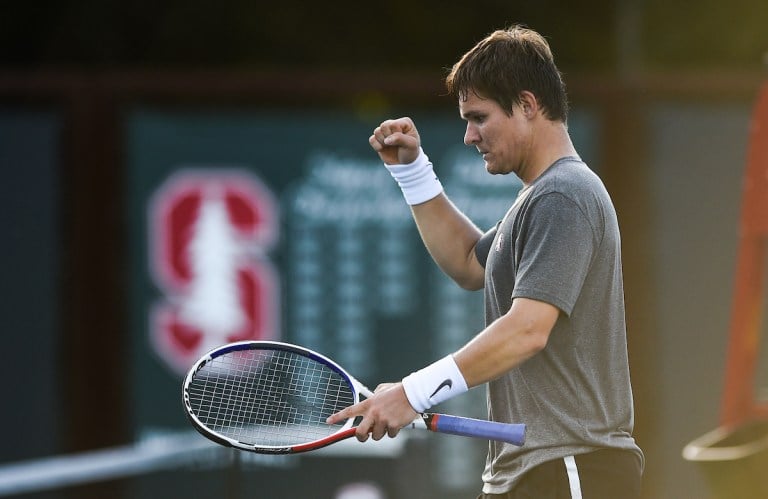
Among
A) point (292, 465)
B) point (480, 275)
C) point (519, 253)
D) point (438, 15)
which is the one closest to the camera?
point (519, 253)

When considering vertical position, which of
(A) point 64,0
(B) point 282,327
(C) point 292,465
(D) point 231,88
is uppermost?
(A) point 64,0

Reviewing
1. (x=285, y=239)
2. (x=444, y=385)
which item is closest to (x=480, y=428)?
(x=444, y=385)

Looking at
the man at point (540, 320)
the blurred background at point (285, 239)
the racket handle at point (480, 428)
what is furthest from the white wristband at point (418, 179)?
the blurred background at point (285, 239)

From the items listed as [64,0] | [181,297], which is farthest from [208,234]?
[64,0]

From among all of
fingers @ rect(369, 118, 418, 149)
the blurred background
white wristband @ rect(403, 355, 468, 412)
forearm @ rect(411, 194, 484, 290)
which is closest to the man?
white wristband @ rect(403, 355, 468, 412)

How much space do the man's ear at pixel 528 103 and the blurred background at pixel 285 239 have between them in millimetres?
4367

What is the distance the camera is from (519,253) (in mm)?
3500

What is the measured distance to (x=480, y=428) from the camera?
11.5ft

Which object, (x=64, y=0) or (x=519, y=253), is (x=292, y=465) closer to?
(x=64, y=0)

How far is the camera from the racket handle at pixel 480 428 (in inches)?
136

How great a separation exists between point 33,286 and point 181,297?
0.76 metres

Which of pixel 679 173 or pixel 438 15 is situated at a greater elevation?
pixel 438 15

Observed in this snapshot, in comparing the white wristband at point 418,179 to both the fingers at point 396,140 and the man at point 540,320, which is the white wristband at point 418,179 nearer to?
the fingers at point 396,140

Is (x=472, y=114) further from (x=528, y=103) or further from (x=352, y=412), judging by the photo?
(x=352, y=412)
